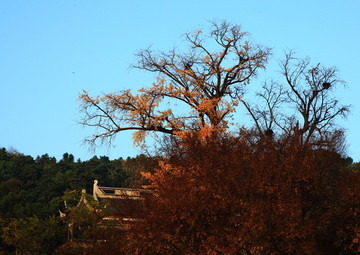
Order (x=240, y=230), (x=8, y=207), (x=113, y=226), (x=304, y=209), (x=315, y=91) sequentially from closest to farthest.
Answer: (x=240, y=230), (x=304, y=209), (x=113, y=226), (x=315, y=91), (x=8, y=207)

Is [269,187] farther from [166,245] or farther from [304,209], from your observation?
[166,245]

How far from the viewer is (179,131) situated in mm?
29359

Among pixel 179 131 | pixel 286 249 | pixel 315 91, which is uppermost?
pixel 315 91

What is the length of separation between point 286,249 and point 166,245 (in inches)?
156

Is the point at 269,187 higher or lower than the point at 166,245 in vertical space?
higher

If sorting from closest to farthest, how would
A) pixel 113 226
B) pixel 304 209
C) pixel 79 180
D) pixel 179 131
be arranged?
pixel 304 209 < pixel 113 226 < pixel 179 131 < pixel 79 180

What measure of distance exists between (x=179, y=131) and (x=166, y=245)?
10355 mm

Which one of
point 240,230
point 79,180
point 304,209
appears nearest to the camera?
point 240,230

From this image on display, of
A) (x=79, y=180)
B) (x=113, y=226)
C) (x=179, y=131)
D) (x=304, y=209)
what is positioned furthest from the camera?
(x=79, y=180)

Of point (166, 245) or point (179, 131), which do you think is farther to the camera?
point (179, 131)

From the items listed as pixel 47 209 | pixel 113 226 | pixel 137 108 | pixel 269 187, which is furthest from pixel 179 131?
pixel 47 209

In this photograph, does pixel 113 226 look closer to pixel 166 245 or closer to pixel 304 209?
pixel 166 245

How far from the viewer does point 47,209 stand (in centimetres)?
5150

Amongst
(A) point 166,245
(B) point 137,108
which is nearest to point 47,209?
(B) point 137,108
